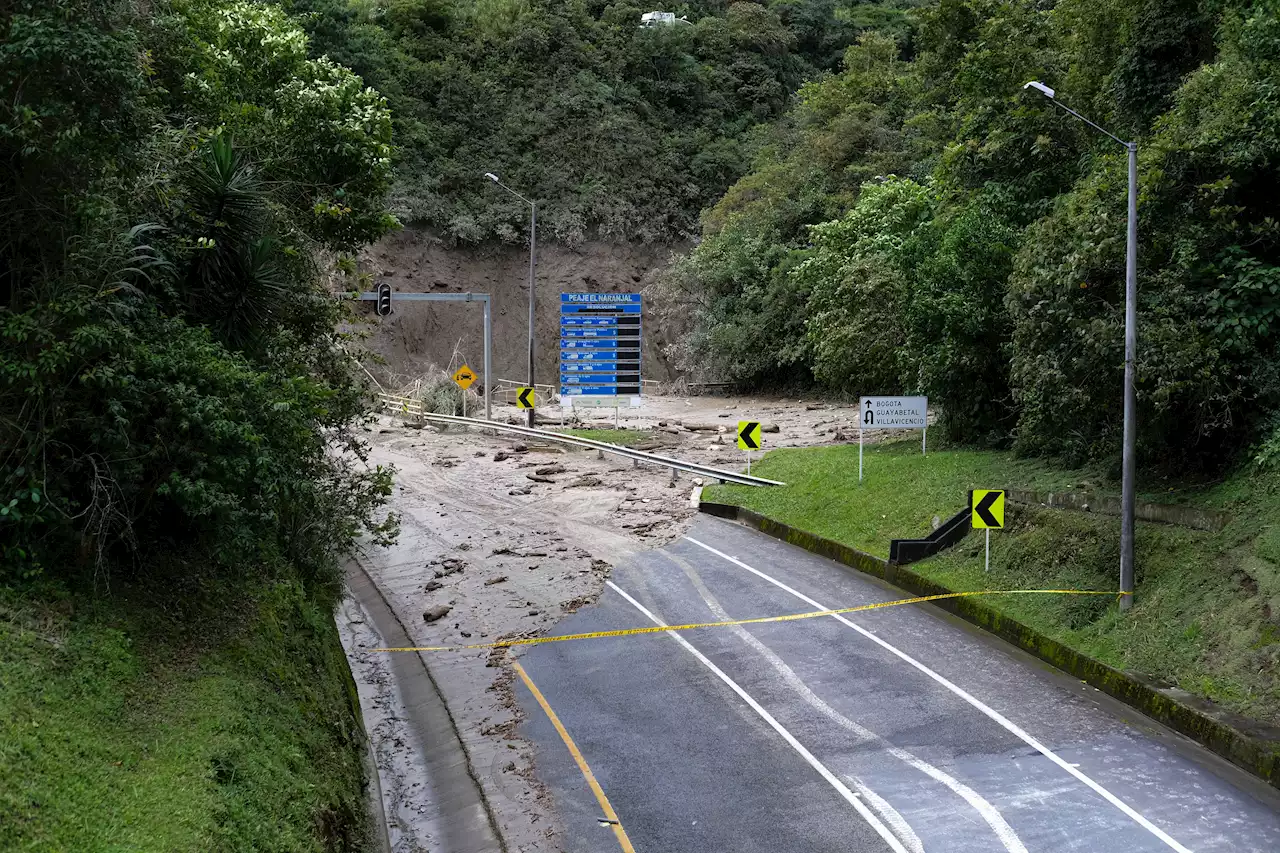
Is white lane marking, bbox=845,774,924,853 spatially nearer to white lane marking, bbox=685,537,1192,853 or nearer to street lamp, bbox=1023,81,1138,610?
white lane marking, bbox=685,537,1192,853

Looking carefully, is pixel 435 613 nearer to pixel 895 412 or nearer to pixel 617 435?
pixel 895 412

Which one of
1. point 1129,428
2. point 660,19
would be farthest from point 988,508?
point 660,19

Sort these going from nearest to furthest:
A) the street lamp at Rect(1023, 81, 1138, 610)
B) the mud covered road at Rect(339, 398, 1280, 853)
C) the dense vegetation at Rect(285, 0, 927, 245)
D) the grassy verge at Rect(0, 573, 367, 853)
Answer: the grassy verge at Rect(0, 573, 367, 853) → the mud covered road at Rect(339, 398, 1280, 853) → the street lamp at Rect(1023, 81, 1138, 610) → the dense vegetation at Rect(285, 0, 927, 245)

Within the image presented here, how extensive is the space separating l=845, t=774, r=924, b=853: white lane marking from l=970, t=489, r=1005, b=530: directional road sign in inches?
336

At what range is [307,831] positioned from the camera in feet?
29.6

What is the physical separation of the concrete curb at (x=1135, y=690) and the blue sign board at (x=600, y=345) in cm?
1882

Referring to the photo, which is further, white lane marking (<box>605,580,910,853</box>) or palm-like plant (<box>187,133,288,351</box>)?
palm-like plant (<box>187,133,288,351</box>)

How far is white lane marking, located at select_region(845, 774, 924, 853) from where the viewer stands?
34.5ft

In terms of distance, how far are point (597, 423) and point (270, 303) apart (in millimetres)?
30374

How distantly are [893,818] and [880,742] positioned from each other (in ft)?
6.87

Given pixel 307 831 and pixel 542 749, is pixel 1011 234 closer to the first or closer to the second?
pixel 542 749

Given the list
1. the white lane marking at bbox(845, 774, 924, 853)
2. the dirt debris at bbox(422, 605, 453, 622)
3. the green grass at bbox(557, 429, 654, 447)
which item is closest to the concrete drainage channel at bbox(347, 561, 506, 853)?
the dirt debris at bbox(422, 605, 453, 622)


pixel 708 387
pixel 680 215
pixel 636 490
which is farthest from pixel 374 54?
pixel 636 490

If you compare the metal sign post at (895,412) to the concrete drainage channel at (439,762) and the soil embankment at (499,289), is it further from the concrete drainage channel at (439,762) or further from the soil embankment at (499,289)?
the soil embankment at (499,289)
